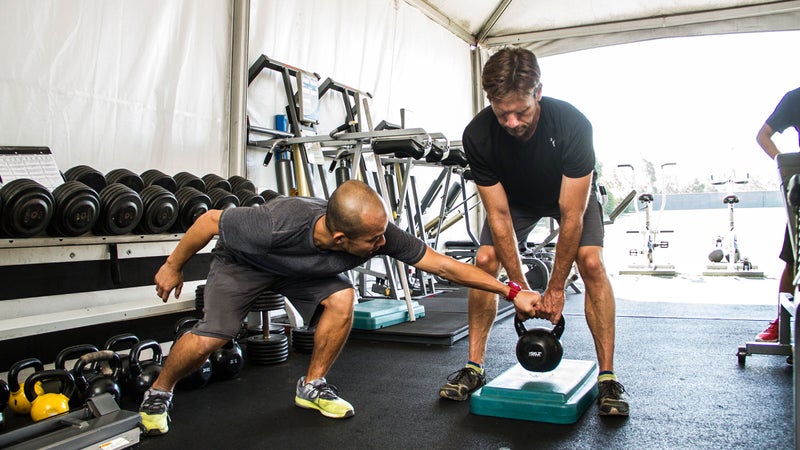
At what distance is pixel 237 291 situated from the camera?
196cm

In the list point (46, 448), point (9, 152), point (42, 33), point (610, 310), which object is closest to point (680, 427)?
point (610, 310)

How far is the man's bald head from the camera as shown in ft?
5.65

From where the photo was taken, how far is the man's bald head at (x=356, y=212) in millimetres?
1721

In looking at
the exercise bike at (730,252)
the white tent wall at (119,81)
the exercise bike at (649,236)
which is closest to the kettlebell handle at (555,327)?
the white tent wall at (119,81)

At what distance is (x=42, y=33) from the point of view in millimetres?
2686

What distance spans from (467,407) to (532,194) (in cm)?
80

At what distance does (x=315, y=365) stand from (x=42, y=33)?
2.01 metres

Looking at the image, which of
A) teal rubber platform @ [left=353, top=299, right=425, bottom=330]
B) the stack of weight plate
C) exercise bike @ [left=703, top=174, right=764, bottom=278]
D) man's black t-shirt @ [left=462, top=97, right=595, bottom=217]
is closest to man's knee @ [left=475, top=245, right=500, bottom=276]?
man's black t-shirt @ [left=462, top=97, right=595, bottom=217]

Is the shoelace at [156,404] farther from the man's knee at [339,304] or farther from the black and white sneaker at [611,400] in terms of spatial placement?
the black and white sneaker at [611,400]

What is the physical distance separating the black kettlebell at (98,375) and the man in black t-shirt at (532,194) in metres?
1.17

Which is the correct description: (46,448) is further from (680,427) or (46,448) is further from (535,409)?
(680,427)

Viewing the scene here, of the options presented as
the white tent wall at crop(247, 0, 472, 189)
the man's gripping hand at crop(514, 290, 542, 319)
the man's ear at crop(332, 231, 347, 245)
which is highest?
the white tent wall at crop(247, 0, 472, 189)

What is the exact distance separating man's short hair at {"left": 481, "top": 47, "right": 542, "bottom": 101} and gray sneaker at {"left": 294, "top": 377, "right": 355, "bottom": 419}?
112 cm

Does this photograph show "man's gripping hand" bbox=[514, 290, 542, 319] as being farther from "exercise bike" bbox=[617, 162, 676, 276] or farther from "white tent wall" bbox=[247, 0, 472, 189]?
"exercise bike" bbox=[617, 162, 676, 276]
